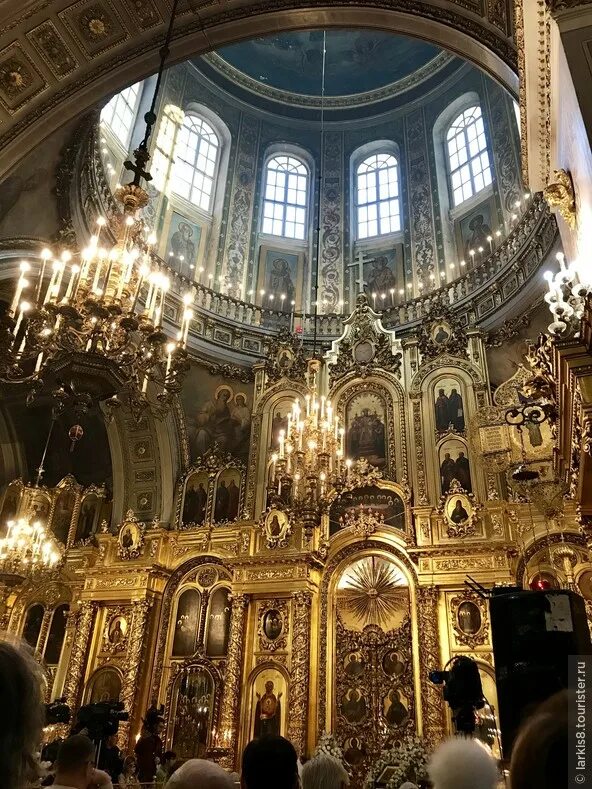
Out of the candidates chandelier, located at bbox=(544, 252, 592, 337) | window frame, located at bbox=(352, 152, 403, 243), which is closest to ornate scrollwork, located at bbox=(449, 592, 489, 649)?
chandelier, located at bbox=(544, 252, 592, 337)

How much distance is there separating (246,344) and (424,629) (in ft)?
26.9

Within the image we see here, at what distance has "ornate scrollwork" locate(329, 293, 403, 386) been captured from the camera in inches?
→ 563

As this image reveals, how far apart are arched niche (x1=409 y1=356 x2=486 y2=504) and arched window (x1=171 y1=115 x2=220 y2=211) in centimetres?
822

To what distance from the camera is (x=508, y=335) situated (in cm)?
1306

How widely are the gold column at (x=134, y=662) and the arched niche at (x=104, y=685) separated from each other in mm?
288

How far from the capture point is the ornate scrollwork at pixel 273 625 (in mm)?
12086

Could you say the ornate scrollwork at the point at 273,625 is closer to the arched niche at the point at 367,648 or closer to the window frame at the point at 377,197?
the arched niche at the point at 367,648

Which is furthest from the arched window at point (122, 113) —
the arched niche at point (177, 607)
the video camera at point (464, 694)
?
the video camera at point (464, 694)

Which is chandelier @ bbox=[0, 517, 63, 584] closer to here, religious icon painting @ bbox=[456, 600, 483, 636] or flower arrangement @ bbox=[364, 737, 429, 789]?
flower arrangement @ bbox=[364, 737, 429, 789]

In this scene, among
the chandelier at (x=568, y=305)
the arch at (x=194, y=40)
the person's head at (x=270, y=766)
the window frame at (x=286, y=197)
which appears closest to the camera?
the person's head at (x=270, y=766)

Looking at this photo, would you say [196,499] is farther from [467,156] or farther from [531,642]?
[531,642]

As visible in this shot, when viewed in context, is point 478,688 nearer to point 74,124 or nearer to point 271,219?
point 74,124

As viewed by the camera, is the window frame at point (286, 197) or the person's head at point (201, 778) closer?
the person's head at point (201, 778)

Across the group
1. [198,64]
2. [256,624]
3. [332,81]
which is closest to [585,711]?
[256,624]
